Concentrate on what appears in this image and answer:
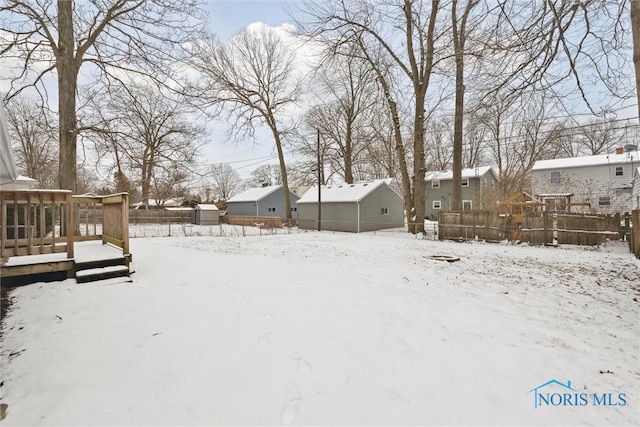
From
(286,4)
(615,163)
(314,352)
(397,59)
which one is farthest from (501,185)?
(314,352)

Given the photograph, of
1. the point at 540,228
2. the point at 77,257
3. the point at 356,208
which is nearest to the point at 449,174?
the point at 356,208

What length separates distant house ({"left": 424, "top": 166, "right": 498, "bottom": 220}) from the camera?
2804 centimetres

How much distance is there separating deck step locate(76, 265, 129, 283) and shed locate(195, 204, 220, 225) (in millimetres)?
24797

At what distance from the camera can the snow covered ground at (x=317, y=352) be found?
204 centimetres

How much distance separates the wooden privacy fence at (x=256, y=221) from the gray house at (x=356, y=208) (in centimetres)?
182

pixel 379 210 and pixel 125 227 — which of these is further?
pixel 379 210

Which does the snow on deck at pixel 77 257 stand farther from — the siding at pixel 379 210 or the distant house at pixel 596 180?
the distant house at pixel 596 180

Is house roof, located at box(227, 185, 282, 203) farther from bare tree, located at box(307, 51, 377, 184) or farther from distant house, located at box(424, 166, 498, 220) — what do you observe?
distant house, located at box(424, 166, 498, 220)

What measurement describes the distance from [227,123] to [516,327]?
21.8 metres

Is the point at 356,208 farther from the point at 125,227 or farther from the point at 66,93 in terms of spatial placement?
the point at 125,227

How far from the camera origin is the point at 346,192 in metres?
21.7

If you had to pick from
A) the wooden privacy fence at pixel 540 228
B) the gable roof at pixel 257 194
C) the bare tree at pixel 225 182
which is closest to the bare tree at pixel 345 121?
the gable roof at pixel 257 194

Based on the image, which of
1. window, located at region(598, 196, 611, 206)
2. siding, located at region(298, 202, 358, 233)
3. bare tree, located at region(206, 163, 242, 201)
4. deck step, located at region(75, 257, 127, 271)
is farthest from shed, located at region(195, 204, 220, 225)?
window, located at region(598, 196, 611, 206)

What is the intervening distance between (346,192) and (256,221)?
8.84 meters
